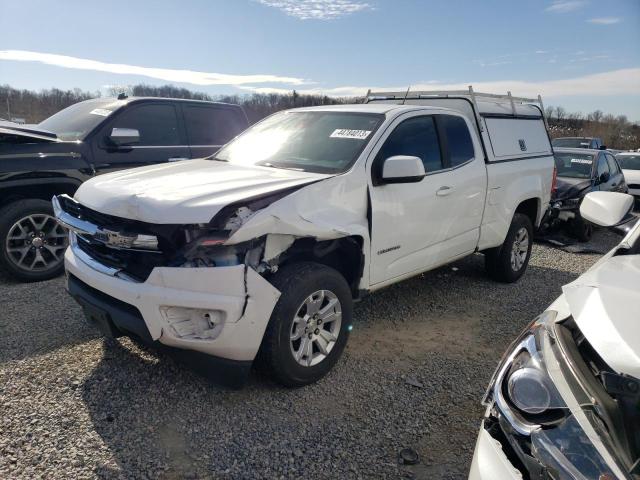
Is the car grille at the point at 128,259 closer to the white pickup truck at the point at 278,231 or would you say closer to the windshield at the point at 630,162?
the white pickup truck at the point at 278,231

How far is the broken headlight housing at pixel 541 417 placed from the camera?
1399 mm

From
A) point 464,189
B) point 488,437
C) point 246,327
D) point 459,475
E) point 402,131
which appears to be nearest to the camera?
point 488,437

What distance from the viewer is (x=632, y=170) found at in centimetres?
1461

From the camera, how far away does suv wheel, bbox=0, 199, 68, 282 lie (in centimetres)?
480

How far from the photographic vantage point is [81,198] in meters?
3.28

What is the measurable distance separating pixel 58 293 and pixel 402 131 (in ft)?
11.8

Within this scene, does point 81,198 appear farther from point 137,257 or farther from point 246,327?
point 246,327

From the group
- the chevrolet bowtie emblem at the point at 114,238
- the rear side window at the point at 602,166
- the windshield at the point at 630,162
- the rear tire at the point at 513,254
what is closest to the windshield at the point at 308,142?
the chevrolet bowtie emblem at the point at 114,238

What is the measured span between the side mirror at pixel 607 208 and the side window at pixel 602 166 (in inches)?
304

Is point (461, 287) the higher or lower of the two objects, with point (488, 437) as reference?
lower

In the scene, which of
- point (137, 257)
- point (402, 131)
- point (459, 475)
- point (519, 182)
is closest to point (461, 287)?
point (519, 182)

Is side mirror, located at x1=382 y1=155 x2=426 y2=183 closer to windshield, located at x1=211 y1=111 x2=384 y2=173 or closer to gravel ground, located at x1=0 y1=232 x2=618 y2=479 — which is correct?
windshield, located at x1=211 y1=111 x2=384 y2=173

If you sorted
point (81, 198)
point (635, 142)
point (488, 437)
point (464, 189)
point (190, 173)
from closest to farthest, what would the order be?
point (488, 437) → point (81, 198) → point (190, 173) → point (464, 189) → point (635, 142)

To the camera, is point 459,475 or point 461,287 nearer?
point 459,475
